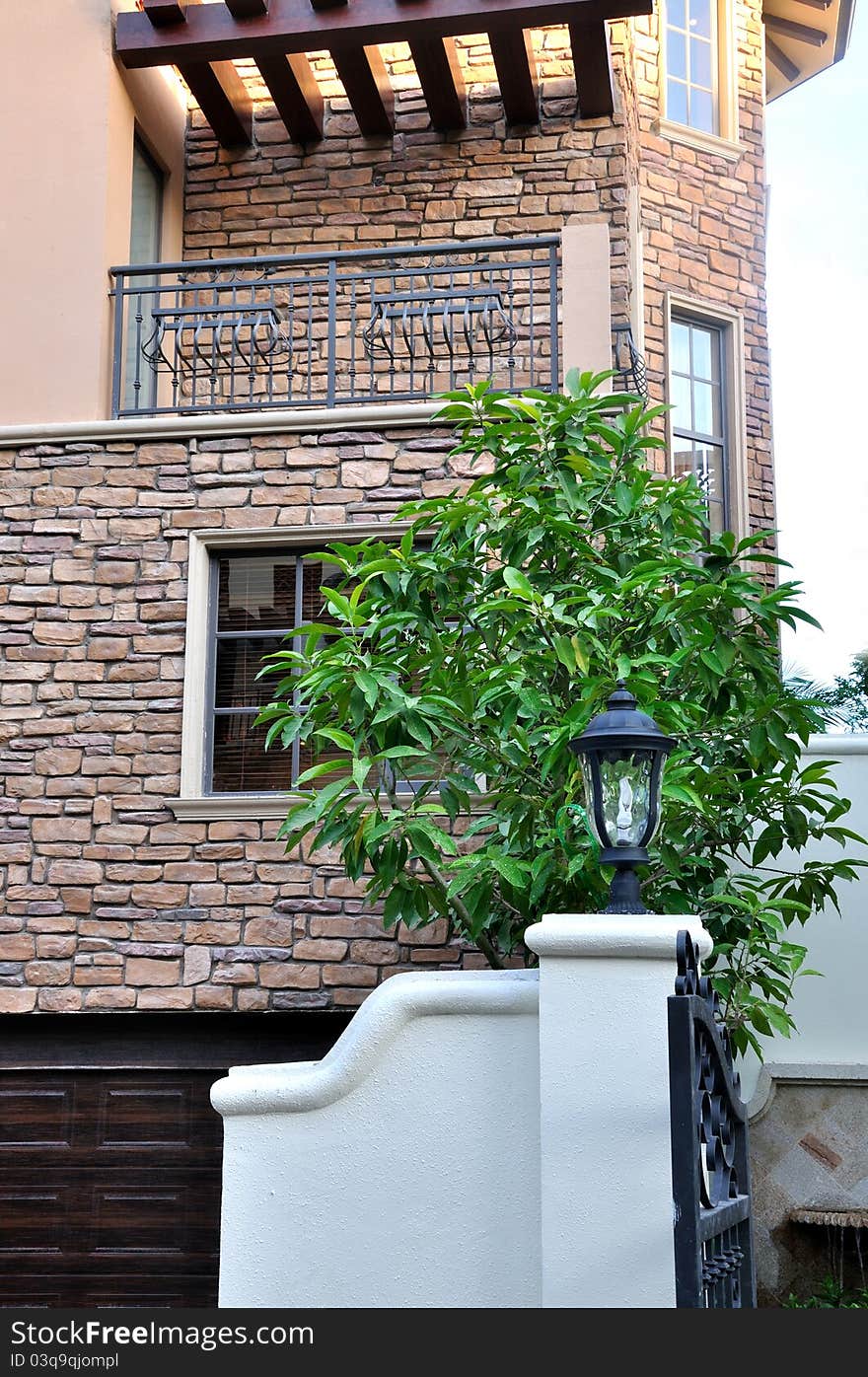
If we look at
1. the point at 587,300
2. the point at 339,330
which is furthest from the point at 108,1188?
the point at 339,330

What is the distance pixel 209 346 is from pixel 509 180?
94.6 inches

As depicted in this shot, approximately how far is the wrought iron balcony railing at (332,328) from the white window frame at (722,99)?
2624 mm

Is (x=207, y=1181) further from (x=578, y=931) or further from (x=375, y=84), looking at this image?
(x=375, y=84)

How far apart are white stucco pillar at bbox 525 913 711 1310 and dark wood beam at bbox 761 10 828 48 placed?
11421mm

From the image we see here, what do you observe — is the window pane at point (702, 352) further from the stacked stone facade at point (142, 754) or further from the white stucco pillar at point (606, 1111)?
the white stucco pillar at point (606, 1111)

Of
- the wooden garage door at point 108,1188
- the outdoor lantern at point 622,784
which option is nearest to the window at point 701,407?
the wooden garage door at point 108,1188

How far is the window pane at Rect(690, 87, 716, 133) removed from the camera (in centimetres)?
1185

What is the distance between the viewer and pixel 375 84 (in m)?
9.98

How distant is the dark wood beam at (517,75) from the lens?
9328 mm

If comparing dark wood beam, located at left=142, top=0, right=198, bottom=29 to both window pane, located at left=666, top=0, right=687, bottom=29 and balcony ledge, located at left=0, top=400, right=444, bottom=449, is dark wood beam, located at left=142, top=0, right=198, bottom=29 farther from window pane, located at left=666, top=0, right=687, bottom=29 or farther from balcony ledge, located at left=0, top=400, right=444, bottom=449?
window pane, located at left=666, top=0, right=687, bottom=29

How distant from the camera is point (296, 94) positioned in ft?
32.3

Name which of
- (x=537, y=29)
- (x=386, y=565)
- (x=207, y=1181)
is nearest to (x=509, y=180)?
(x=537, y=29)

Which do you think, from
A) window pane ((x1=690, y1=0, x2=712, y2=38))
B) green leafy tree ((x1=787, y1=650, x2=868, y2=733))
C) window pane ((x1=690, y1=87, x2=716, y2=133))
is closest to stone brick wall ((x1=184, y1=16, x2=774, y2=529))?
window pane ((x1=690, y1=87, x2=716, y2=133))

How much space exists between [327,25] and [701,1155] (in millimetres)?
7802
